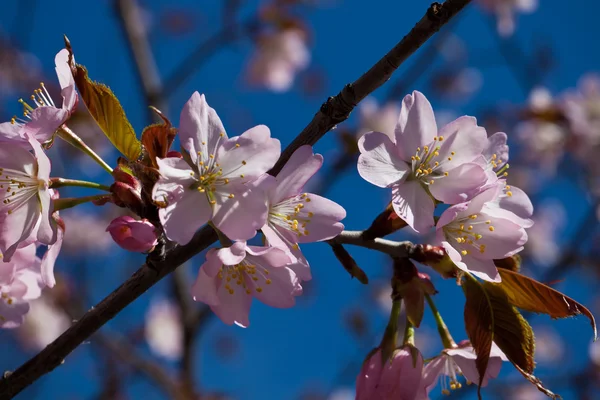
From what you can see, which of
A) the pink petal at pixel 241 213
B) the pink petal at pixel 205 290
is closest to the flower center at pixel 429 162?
the pink petal at pixel 241 213

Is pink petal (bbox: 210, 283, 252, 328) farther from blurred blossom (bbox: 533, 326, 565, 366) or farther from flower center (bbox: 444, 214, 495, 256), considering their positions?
blurred blossom (bbox: 533, 326, 565, 366)

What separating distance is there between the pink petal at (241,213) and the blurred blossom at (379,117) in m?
2.55

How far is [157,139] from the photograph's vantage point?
35.6 inches

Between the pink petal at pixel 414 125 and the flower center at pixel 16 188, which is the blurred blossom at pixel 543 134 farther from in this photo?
the flower center at pixel 16 188

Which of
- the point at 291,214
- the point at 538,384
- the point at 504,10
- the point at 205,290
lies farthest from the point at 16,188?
the point at 504,10

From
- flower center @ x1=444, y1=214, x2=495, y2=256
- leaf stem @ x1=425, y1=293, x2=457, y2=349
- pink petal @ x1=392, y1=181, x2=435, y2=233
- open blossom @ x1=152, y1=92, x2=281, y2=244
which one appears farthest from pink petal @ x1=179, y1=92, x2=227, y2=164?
leaf stem @ x1=425, y1=293, x2=457, y2=349

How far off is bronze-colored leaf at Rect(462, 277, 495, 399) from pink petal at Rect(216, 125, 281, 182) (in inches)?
15.8

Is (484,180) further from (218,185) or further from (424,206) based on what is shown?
(218,185)

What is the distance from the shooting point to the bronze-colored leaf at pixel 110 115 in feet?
→ 3.02

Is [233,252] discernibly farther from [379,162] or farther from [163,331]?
[163,331]

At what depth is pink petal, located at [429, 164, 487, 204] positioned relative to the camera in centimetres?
97

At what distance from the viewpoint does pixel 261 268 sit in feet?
3.39

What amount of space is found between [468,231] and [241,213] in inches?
16.2

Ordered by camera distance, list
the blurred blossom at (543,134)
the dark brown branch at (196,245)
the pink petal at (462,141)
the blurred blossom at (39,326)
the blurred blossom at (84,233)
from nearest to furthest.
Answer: the dark brown branch at (196,245) → the pink petal at (462,141) → the blurred blossom at (543,134) → the blurred blossom at (39,326) → the blurred blossom at (84,233)
